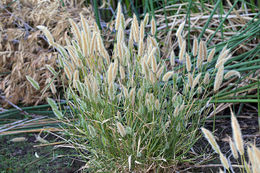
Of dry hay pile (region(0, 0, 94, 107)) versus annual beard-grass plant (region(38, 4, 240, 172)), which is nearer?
annual beard-grass plant (region(38, 4, 240, 172))

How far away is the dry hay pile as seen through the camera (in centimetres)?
201

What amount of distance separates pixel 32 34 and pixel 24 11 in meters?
0.21

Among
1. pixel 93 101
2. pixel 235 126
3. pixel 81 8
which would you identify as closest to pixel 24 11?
pixel 81 8

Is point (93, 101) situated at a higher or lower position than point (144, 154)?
higher

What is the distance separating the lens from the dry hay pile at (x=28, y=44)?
6.59 ft

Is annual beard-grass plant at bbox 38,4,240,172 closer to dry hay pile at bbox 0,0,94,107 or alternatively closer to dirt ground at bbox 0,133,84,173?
dirt ground at bbox 0,133,84,173

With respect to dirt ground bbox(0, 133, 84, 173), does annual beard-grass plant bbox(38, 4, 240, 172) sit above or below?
above

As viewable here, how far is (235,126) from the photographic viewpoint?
63cm

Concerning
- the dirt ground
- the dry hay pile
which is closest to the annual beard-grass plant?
the dirt ground

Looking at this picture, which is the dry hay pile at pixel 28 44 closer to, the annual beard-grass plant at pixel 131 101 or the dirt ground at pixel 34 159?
the dirt ground at pixel 34 159

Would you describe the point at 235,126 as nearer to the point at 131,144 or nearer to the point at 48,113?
the point at 131,144

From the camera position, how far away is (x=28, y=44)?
6.79 feet

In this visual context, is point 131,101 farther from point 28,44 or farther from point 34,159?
point 28,44

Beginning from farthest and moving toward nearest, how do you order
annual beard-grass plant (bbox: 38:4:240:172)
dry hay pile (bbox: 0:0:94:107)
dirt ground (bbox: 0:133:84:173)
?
dry hay pile (bbox: 0:0:94:107)
dirt ground (bbox: 0:133:84:173)
annual beard-grass plant (bbox: 38:4:240:172)
